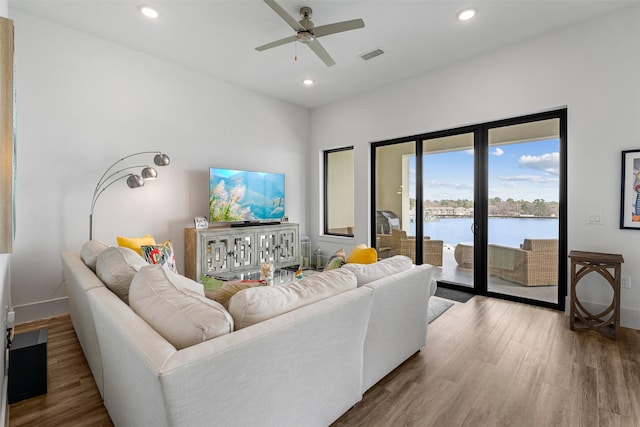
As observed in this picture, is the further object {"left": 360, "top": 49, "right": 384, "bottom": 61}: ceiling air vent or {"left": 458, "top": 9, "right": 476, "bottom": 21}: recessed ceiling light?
{"left": 360, "top": 49, "right": 384, "bottom": 61}: ceiling air vent

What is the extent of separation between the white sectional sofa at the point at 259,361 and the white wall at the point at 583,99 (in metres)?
2.54

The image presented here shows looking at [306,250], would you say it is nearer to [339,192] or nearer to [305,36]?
[339,192]

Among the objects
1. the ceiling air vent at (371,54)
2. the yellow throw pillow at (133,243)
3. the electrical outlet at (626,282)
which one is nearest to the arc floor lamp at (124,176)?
the yellow throw pillow at (133,243)

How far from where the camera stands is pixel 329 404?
1494mm

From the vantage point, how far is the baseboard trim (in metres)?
3.05

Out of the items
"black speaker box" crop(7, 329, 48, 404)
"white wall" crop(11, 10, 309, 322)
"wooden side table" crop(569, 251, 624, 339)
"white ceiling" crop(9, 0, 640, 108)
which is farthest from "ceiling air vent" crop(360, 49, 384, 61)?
"black speaker box" crop(7, 329, 48, 404)

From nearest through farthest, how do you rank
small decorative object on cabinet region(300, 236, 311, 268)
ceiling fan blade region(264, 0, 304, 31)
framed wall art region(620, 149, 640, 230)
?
ceiling fan blade region(264, 0, 304, 31)
framed wall art region(620, 149, 640, 230)
small decorative object on cabinet region(300, 236, 311, 268)

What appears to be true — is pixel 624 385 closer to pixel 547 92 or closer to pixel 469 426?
pixel 469 426

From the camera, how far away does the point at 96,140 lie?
3484mm

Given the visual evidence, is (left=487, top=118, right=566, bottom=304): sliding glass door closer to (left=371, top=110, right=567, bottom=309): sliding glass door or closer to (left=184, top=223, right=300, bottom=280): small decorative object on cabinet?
(left=371, top=110, right=567, bottom=309): sliding glass door

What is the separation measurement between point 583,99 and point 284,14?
3.16m

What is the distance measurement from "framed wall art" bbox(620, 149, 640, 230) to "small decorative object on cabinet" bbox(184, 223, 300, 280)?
13.4ft

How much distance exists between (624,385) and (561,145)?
2.48 m

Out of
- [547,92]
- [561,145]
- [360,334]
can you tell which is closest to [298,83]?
[547,92]
